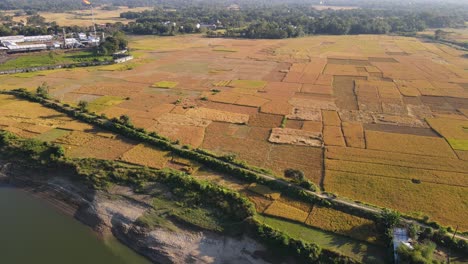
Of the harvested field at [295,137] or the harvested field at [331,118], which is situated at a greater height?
the harvested field at [331,118]

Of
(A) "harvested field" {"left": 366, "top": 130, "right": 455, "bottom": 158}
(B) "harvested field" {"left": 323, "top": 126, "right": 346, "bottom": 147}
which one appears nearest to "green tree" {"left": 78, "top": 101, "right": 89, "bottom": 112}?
(B) "harvested field" {"left": 323, "top": 126, "right": 346, "bottom": 147}

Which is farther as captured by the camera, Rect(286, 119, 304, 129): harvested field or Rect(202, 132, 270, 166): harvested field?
Rect(286, 119, 304, 129): harvested field

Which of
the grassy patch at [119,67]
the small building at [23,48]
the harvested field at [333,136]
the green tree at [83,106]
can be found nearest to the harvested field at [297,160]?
the harvested field at [333,136]

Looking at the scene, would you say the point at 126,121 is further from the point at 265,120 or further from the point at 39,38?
the point at 39,38

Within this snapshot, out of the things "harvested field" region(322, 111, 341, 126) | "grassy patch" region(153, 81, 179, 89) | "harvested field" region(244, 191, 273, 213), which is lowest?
"harvested field" region(244, 191, 273, 213)

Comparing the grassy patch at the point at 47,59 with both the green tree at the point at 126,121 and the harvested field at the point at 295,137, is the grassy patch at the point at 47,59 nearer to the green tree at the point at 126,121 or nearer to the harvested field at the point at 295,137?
the green tree at the point at 126,121

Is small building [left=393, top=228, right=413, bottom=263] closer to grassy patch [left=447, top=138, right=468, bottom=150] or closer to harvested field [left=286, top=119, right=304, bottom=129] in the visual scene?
grassy patch [left=447, top=138, right=468, bottom=150]
